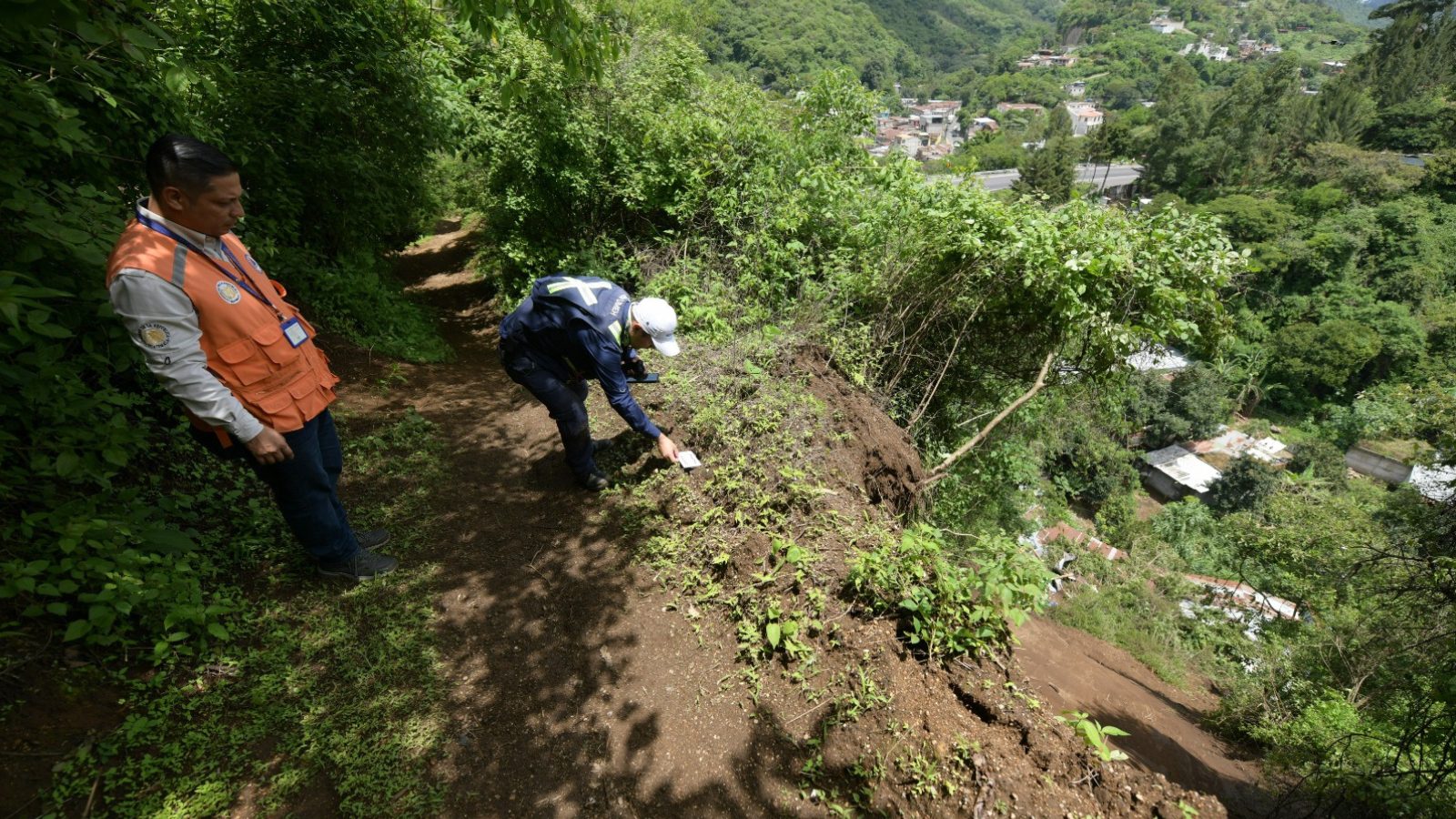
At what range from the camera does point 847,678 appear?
8.99 feet

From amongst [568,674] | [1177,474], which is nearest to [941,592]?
[568,674]

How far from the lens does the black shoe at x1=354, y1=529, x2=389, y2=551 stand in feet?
10.9

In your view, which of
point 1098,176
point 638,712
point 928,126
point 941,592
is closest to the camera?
point 638,712

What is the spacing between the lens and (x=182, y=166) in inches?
83.2

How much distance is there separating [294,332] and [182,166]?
744 mm

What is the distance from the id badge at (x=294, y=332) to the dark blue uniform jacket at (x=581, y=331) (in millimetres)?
1192

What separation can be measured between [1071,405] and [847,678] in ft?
22.3

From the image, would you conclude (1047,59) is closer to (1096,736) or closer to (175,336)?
(1096,736)

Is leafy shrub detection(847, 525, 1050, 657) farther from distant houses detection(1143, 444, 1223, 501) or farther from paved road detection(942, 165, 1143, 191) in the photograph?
paved road detection(942, 165, 1143, 191)

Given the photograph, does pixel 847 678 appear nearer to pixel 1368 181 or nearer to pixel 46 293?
pixel 46 293

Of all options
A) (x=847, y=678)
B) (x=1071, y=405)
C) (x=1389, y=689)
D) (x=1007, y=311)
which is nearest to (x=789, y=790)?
(x=847, y=678)

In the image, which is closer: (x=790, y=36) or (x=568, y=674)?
(x=568, y=674)

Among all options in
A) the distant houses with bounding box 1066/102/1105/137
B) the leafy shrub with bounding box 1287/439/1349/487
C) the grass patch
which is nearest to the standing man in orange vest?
the grass patch

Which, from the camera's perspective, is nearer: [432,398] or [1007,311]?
[432,398]
